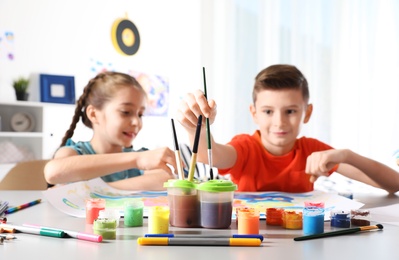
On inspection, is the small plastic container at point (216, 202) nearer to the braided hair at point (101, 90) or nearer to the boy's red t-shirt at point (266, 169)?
the boy's red t-shirt at point (266, 169)

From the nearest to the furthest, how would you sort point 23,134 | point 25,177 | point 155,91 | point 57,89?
point 25,177 < point 23,134 < point 57,89 < point 155,91

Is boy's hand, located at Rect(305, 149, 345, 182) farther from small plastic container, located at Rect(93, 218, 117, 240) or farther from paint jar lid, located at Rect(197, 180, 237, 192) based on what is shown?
small plastic container, located at Rect(93, 218, 117, 240)

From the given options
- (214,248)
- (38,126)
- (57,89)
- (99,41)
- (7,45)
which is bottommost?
(214,248)

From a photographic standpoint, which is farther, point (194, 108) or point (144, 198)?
point (144, 198)

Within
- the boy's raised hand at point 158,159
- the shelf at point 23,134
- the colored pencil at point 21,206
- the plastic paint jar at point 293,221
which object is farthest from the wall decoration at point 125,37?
the plastic paint jar at point 293,221

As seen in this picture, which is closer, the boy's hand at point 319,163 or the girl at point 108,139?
the boy's hand at point 319,163

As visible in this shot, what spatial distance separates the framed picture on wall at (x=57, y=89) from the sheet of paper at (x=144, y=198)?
2556 mm

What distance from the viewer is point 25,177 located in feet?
5.27

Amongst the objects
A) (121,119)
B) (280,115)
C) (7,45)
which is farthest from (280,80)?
(7,45)

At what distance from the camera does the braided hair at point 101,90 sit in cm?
170

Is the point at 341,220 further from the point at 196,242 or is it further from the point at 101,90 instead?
the point at 101,90

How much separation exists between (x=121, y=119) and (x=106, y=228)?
1.03 metres

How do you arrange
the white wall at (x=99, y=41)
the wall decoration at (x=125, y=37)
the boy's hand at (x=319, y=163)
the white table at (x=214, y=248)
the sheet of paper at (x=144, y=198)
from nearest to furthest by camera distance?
1. the white table at (x=214, y=248)
2. the sheet of paper at (x=144, y=198)
3. the boy's hand at (x=319, y=163)
4. the white wall at (x=99, y=41)
5. the wall decoration at (x=125, y=37)

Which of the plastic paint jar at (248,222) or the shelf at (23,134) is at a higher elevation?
the shelf at (23,134)
